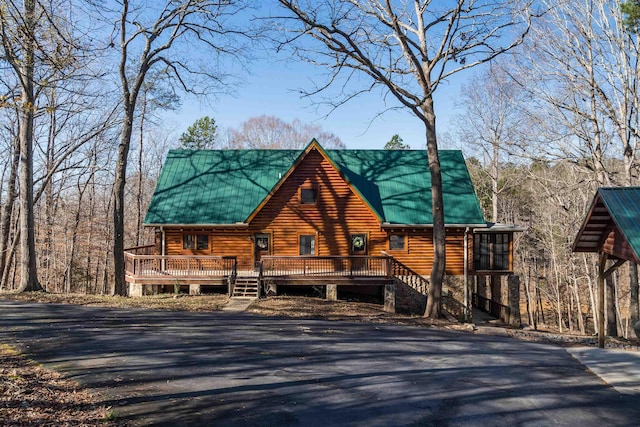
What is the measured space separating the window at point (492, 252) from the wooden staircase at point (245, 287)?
37.1 feet

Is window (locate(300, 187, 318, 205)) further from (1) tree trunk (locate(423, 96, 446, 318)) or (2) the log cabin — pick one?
(1) tree trunk (locate(423, 96, 446, 318))

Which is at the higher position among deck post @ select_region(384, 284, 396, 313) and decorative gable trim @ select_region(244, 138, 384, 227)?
decorative gable trim @ select_region(244, 138, 384, 227)

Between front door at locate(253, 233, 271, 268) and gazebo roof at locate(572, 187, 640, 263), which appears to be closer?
gazebo roof at locate(572, 187, 640, 263)

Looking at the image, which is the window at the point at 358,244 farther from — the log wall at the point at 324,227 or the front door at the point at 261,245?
the front door at the point at 261,245

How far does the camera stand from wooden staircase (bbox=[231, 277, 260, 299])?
1855 centimetres

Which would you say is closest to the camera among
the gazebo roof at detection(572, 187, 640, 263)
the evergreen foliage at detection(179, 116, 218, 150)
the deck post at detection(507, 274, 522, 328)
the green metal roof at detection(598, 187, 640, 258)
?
the green metal roof at detection(598, 187, 640, 258)

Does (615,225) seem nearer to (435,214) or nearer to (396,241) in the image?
(435,214)

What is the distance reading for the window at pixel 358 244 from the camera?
74.5ft

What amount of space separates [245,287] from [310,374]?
1120 centimetres

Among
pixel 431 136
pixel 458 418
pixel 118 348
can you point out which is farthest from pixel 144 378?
pixel 431 136

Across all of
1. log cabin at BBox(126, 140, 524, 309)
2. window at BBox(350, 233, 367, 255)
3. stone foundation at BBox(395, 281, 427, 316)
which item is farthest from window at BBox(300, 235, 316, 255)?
stone foundation at BBox(395, 281, 427, 316)

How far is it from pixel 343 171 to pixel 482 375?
14.8 metres

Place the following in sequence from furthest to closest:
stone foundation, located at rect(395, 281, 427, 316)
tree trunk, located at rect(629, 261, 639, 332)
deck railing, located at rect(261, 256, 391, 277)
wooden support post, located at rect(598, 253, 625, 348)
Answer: stone foundation, located at rect(395, 281, 427, 316), deck railing, located at rect(261, 256, 391, 277), tree trunk, located at rect(629, 261, 639, 332), wooden support post, located at rect(598, 253, 625, 348)

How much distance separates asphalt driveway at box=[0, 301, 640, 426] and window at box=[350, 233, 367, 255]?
10.2 meters
